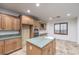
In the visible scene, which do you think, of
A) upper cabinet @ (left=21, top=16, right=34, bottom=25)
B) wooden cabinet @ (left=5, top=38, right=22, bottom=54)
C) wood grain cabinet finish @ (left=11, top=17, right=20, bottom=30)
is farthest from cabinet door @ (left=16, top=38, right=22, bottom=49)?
upper cabinet @ (left=21, top=16, right=34, bottom=25)

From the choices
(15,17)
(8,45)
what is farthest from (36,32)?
(8,45)

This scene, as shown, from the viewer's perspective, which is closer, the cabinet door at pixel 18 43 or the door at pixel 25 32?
the cabinet door at pixel 18 43

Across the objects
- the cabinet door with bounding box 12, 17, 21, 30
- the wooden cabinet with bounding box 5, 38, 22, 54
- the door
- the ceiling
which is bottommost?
the wooden cabinet with bounding box 5, 38, 22, 54

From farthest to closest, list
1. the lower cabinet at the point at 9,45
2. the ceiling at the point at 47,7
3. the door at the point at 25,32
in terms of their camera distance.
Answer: the door at the point at 25,32, the lower cabinet at the point at 9,45, the ceiling at the point at 47,7

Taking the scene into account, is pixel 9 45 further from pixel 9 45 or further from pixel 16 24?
pixel 16 24

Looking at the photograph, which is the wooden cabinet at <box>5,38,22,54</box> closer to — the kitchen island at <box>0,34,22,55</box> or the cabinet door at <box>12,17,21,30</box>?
the kitchen island at <box>0,34,22,55</box>

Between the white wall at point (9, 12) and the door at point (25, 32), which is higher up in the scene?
the white wall at point (9, 12)

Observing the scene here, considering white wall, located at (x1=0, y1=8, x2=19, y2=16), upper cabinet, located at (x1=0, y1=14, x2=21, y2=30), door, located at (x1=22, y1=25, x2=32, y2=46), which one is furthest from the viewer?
door, located at (x1=22, y1=25, x2=32, y2=46)

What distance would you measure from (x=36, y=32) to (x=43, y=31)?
0.38m

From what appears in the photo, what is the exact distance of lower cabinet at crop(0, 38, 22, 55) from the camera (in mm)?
2715

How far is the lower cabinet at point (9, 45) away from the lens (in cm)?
271

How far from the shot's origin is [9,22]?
320 centimetres

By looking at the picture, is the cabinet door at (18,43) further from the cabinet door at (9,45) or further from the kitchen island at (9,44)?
the cabinet door at (9,45)

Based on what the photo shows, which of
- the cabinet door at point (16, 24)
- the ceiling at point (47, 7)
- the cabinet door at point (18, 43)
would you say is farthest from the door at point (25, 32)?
the ceiling at point (47, 7)
